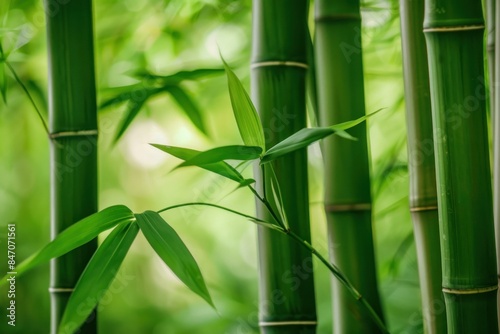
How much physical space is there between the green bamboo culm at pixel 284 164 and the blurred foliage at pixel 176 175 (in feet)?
1.19

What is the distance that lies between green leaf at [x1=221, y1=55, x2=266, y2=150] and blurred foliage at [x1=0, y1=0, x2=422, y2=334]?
503 millimetres

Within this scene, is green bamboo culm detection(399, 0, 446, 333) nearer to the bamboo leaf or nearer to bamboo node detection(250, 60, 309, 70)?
bamboo node detection(250, 60, 309, 70)

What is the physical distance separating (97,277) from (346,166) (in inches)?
12.6

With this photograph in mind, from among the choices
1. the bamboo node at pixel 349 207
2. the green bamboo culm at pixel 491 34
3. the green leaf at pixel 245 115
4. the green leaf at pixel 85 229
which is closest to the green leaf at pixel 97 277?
the green leaf at pixel 85 229

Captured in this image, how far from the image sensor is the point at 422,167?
0.72 meters

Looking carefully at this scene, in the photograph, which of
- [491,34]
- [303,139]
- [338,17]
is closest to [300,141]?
[303,139]

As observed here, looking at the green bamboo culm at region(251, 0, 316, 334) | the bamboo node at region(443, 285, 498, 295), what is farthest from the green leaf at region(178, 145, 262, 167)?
the bamboo node at region(443, 285, 498, 295)

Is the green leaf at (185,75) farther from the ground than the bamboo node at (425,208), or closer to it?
farther from the ground

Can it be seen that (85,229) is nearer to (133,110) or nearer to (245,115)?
(245,115)

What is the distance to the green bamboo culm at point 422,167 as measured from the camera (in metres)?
0.71

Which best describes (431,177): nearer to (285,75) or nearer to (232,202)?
(285,75)

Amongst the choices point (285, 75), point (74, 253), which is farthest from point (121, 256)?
point (285, 75)

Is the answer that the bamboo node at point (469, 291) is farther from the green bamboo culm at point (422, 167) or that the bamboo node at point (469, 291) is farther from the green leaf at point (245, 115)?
the green leaf at point (245, 115)

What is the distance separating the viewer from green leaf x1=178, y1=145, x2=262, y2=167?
535 mm
